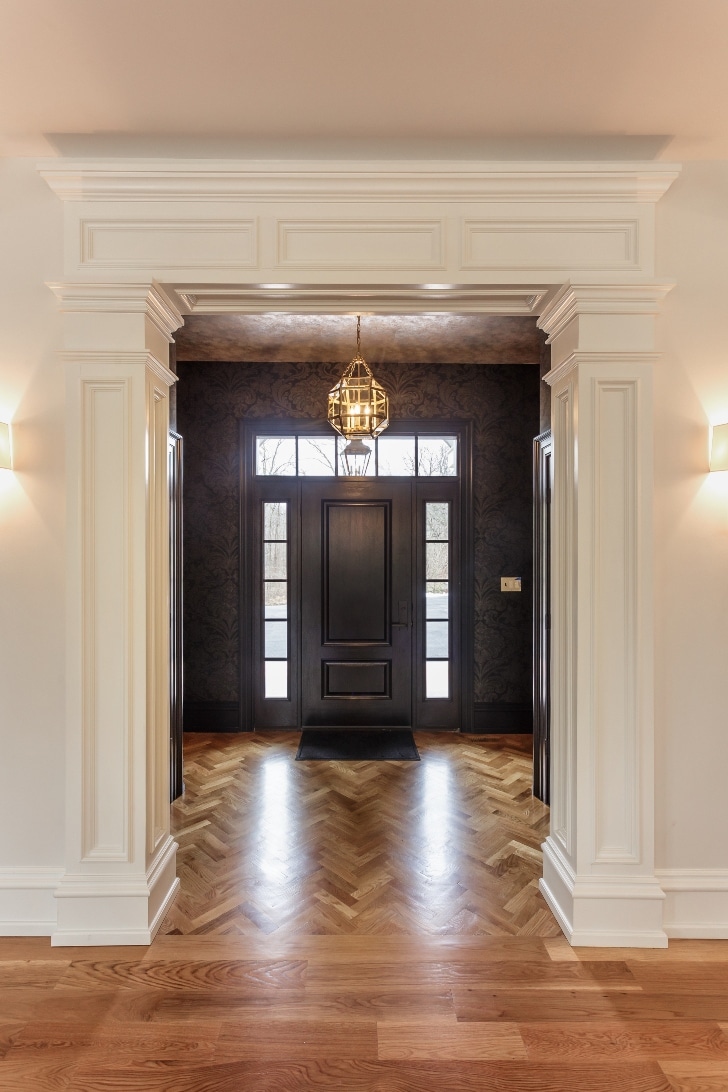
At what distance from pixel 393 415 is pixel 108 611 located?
333 centimetres

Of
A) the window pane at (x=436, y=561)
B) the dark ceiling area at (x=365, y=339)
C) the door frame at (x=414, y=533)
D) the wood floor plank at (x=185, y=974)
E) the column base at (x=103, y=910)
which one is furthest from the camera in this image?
the window pane at (x=436, y=561)

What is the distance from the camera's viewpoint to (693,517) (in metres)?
2.60

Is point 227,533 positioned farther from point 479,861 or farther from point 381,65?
point 381,65

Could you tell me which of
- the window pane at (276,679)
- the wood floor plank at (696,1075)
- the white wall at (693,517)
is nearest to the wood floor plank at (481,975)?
the wood floor plank at (696,1075)

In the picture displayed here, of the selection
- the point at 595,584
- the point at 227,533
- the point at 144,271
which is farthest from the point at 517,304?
the point at 227,533

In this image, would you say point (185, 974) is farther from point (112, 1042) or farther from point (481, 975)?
point (481, 975)

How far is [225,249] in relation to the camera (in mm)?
2564

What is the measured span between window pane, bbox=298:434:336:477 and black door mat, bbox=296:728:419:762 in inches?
83.0

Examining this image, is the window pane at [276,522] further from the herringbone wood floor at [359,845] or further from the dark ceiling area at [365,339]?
the herringbone wood floor at [359,845]

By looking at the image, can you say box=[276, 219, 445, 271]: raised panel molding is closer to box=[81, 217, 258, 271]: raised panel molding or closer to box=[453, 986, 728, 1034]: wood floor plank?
box=[81, 217, 258, 271]: raised panel molding

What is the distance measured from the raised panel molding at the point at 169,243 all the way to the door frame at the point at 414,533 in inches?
109

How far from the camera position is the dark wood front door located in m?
5.39

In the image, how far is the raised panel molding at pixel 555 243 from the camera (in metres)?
2.56

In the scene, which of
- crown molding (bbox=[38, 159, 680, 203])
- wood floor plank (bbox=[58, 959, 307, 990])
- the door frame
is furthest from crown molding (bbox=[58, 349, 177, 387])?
the door frame
